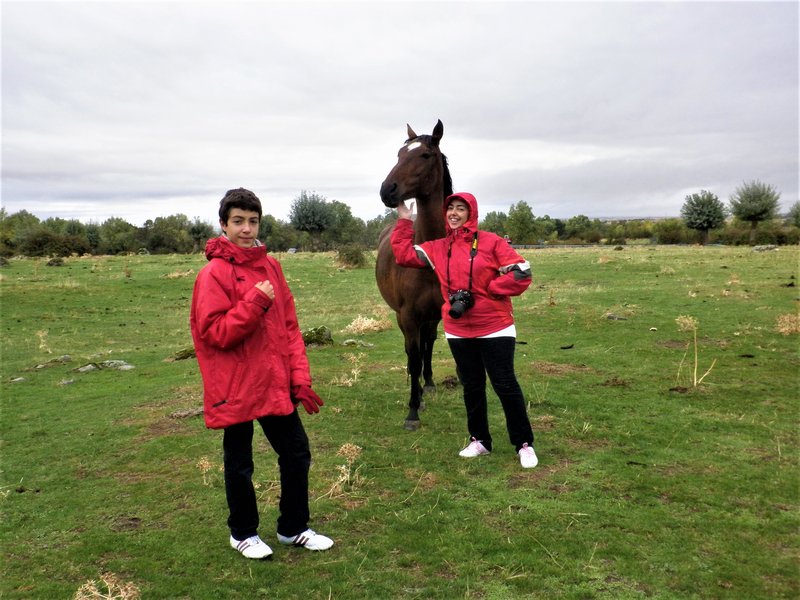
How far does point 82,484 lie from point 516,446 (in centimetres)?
393

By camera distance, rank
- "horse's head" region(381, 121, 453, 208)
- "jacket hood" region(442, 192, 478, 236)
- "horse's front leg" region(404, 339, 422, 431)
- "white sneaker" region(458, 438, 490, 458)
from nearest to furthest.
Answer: "jacket hood" region(442, 192, 478, 236), "white sneaker" region(458, 438, 490, 458), "horse's head" region(381, 121, 453, 208), "horse's front leg" region(404, 339, 422, 431)

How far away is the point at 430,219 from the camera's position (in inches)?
223

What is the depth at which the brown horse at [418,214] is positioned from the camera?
209 inches

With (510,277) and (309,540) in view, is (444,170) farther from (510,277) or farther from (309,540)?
(309,540)

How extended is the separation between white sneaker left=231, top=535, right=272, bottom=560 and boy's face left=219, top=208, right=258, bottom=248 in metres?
1.94

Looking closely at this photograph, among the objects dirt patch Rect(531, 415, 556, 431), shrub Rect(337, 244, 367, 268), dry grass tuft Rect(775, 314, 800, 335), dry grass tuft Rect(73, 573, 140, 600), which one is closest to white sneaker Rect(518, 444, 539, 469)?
dirt patch Rect(531, 415, 556, 431)

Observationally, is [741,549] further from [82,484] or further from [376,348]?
[376,348]

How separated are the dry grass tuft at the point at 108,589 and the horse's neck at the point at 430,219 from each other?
12.9 feet

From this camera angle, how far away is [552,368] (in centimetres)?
841

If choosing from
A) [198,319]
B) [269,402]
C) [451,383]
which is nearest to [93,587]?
[269,402]

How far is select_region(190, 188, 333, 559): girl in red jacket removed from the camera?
10.4 feet

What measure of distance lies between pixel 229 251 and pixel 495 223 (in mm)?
92762

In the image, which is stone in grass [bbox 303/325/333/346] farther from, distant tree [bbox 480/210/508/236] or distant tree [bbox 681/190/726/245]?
distant tree [bbox 480/210/508/236]

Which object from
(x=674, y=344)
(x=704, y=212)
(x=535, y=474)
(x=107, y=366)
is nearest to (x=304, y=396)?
(x=535, y=474)
